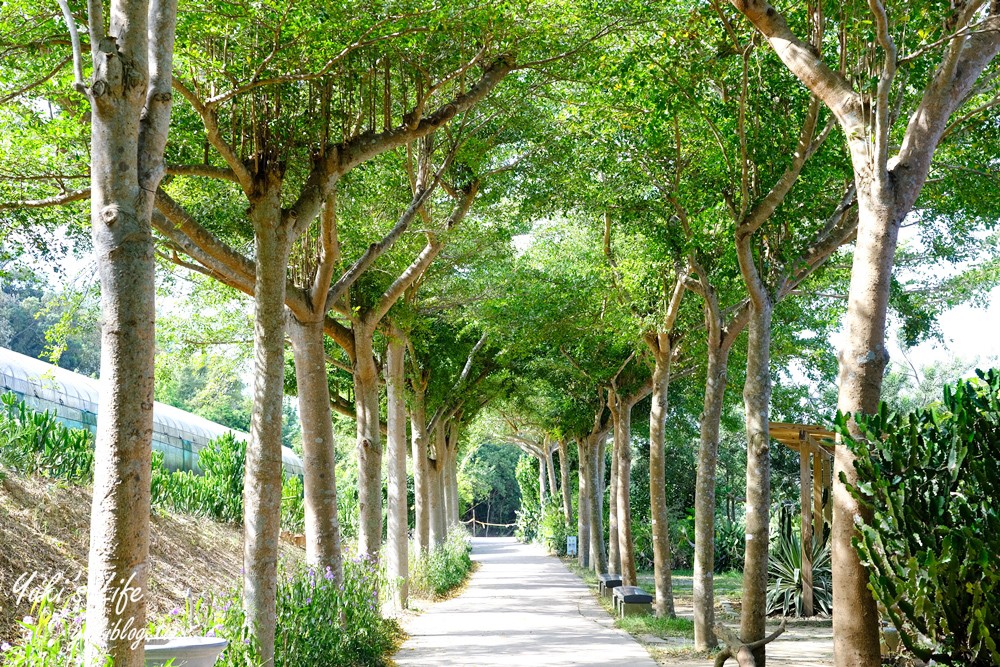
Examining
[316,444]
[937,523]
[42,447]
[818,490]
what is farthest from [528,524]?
[937,523]

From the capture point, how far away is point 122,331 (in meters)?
4.75

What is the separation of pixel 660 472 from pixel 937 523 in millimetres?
10790

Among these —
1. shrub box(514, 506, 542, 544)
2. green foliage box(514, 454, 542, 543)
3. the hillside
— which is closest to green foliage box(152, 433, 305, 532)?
the hillside

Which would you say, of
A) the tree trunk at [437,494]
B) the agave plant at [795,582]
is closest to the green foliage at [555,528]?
the tree trunk at [437,494]

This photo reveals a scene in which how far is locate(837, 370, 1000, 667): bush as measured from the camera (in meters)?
5.01

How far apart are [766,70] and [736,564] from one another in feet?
79.1

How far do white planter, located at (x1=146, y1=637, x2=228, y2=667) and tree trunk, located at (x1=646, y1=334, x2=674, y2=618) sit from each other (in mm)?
11004

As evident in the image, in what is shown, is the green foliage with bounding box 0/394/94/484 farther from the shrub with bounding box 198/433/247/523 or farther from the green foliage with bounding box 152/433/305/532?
→ the shrub with bounding box 198/433/247/523

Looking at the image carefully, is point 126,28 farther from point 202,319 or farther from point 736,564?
point 736,564

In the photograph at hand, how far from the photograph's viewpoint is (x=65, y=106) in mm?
9031

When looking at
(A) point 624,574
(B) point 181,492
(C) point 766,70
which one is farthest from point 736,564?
(C) point 766,70

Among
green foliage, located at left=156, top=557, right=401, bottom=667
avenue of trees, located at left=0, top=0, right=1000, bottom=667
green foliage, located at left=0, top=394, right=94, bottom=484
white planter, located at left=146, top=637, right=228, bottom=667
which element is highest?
avenue of trees, located at left=0, top=0, right=1000, bottom=667

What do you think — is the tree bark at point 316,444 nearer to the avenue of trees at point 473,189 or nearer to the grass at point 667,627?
the avenue of trees at point 473,189

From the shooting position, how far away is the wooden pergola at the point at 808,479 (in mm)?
16922
